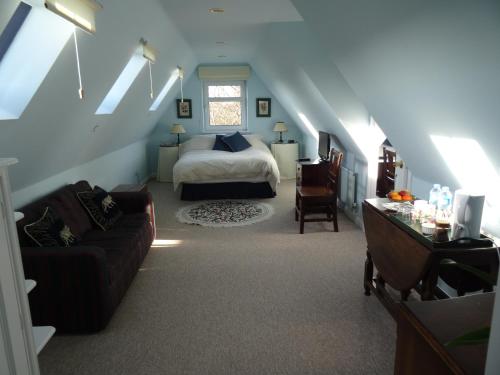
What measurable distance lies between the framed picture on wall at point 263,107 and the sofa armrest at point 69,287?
5.51 meters

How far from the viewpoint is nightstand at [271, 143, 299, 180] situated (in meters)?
7.02

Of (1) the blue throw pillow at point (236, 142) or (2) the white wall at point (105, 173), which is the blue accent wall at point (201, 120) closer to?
(2) the white wall at point (105, 173)

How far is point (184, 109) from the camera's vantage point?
7.18 metres

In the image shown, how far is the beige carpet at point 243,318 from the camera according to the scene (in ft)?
6.70

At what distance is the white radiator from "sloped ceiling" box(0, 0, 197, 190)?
8.39ft

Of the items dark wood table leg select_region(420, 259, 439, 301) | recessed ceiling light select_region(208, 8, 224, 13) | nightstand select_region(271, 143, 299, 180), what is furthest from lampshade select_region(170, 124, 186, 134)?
dark wood table leg select_region(420, 259, 439, 301)

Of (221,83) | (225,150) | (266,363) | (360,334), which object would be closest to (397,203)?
(360,334)

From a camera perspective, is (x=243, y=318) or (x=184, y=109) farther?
(x=184, y=109)

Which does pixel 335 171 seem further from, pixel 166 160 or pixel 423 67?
pixel 166 160

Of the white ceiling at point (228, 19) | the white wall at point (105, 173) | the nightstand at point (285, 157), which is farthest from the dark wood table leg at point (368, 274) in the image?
the nightstand at point (285, 157)

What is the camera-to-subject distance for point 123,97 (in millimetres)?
3703

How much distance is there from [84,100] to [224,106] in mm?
4690

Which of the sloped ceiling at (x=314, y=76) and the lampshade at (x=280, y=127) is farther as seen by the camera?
the lampshade at (x=280, y=127)

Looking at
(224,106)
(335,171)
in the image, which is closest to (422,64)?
(335,171)
